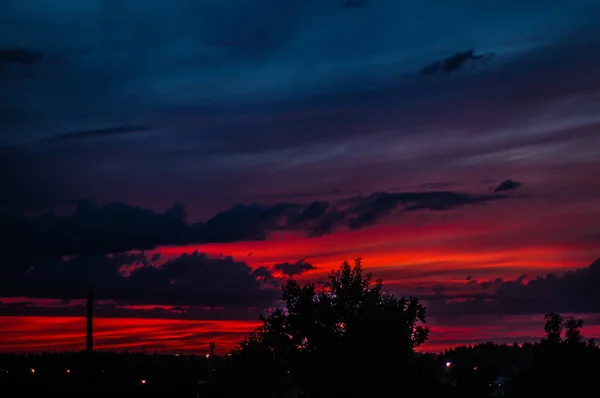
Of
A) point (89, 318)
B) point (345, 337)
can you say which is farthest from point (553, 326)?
point (89, 318)

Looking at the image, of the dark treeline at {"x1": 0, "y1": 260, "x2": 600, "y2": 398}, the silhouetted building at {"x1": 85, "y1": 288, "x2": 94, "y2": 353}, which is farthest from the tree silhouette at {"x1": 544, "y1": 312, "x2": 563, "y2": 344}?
the silhouetted building at {"x1": 85, "y1": 288, "x2": 94, "y2": 353}

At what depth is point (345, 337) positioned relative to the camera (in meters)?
38.4

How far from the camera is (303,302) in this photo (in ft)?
158

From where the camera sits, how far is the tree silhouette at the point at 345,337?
120 feet

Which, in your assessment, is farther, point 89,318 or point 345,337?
point 89,318

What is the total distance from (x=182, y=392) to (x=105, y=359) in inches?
2009

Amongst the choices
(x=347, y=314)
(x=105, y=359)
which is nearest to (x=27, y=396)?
(x=105, y=359)

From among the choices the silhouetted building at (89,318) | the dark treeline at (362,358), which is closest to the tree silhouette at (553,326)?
the dark treeline at (362,358)

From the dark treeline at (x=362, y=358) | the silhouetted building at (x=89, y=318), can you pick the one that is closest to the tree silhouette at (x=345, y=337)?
the dark treeline at (x=362, y=358)

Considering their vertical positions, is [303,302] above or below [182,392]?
above

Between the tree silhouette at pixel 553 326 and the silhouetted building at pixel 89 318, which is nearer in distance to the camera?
the tree silhouette at pixel 553 326

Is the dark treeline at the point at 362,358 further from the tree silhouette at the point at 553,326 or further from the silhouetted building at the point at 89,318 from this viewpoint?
the silhouetted building at the point at 89,318

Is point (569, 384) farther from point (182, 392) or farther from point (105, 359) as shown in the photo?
point (105, 359)

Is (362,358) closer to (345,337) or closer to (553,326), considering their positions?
(345,337)
